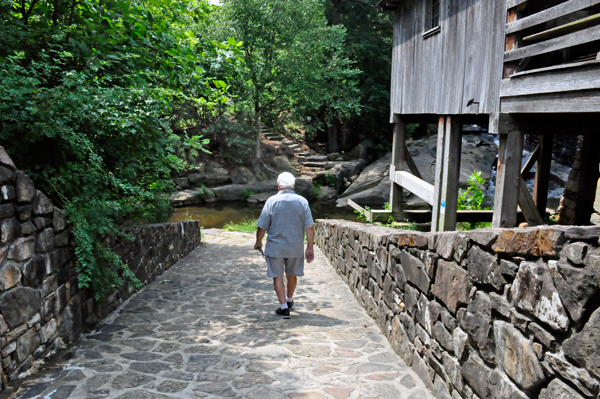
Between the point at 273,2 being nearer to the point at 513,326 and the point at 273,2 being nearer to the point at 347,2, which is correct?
the point at 347,2

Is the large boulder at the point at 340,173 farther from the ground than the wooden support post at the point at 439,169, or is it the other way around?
the wooden support post at the point at 439,169

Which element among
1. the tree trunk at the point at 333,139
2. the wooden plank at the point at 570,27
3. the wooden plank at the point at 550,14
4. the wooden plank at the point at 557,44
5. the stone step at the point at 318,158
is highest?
the wooden plank at the point at 550,14

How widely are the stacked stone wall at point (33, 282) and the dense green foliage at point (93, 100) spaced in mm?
177

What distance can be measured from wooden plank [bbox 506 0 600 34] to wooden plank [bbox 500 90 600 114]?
2.73 ft

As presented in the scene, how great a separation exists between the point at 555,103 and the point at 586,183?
3.78 meters

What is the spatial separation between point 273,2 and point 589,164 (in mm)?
15577

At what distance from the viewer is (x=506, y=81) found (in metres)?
6.06

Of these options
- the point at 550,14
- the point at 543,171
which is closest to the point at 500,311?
the point at 550,14

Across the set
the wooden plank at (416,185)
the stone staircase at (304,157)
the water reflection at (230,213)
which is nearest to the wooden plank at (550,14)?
the wooden plank at (416,185)

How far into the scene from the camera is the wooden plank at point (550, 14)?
15.3 ft

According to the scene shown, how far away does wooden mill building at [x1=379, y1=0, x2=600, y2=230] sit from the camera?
4.98 meters

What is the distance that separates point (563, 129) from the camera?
6820 mm

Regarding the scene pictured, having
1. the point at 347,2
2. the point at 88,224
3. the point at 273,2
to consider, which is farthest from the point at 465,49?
the point at 347,2

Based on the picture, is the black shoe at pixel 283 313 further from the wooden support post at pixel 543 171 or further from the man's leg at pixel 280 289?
the wooden support post at pixel 543 171
